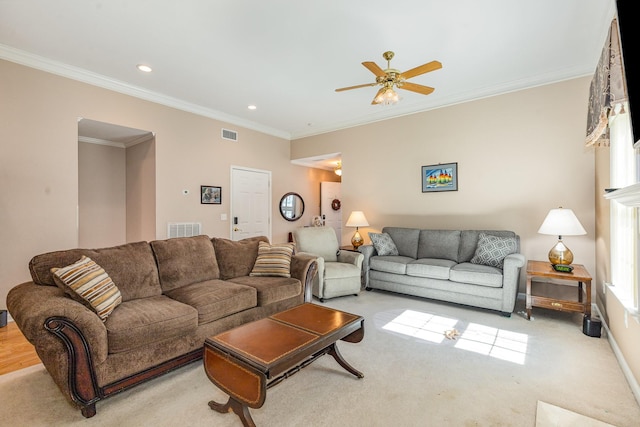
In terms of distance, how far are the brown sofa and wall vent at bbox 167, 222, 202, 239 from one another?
1.67m

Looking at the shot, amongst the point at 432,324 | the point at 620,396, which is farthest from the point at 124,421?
the point at 620,396

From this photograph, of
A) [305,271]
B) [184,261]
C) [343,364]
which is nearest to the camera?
[343,364]

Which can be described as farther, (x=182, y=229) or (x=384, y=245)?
(x=182, y=229)

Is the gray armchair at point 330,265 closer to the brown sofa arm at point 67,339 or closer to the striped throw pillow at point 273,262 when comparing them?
the striped throw pillow at point 273,262

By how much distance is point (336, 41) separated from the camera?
3.04 metres

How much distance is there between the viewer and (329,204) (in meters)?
7.52

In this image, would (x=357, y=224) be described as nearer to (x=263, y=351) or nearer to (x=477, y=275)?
(x=477, y=275)

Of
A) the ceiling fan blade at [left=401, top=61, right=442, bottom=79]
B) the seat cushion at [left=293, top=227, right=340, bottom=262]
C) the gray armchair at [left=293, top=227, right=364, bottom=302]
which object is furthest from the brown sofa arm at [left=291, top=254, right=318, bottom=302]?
the ceiling fan blade at [left=401, top=61, right=442, bottom=79]

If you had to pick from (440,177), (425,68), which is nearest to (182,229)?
(425,68)

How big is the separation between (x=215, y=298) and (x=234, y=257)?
87 cm

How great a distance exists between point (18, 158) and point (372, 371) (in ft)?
14.2

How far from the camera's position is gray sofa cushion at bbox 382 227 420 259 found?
459 centimetres

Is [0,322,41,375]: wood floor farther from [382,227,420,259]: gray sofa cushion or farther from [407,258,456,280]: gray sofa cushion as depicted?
[382,227,420,259]: gray sofa cushion

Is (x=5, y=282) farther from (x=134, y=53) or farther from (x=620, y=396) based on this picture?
(x=620, y=396)
